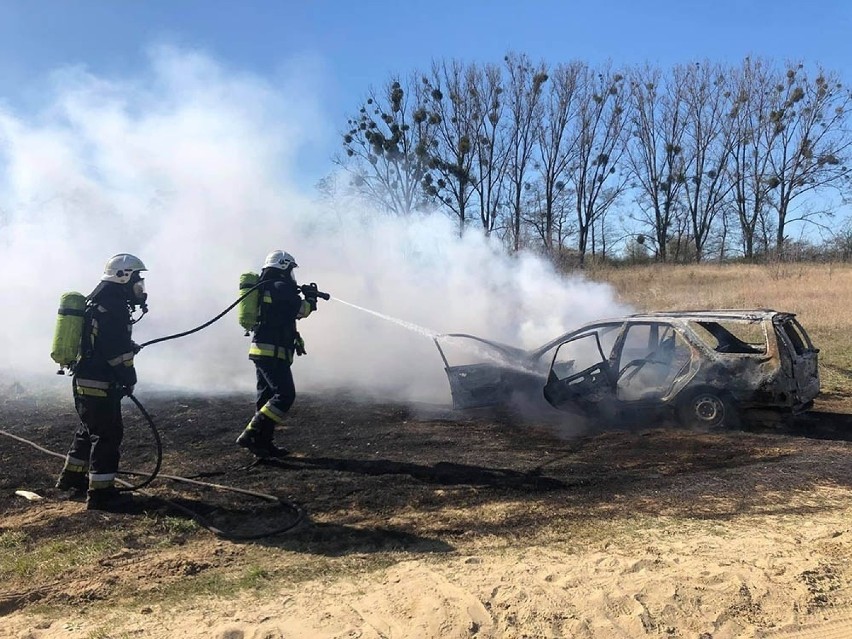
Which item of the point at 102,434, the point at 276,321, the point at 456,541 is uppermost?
the point at 276,321

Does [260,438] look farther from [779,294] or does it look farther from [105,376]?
[779,294]

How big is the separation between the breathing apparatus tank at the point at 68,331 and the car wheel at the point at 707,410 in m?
6.21

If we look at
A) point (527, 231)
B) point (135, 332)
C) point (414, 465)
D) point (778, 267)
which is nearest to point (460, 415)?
point (414, 465)

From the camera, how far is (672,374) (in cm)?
798

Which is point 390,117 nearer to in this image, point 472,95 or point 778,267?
point 472,95

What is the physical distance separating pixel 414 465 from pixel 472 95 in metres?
36.4

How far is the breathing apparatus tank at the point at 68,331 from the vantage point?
197 inches

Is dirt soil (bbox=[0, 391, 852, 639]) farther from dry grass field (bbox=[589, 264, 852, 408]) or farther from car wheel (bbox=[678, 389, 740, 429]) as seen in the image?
dry grass field (bbox=[589, 264, 852, 408])

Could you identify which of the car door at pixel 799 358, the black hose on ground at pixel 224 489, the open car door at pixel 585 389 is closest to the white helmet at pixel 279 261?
the black hose on ground at pixel 224 489

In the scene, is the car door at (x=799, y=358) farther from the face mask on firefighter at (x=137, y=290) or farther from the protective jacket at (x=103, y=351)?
the protective jacket at (x=103, y=351)

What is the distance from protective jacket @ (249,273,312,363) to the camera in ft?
21.3

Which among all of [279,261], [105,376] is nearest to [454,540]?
[105,376]

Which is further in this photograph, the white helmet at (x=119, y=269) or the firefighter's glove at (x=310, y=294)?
the firefighter's glove at (x=310, y=294)

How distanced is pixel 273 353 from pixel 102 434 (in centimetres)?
185
